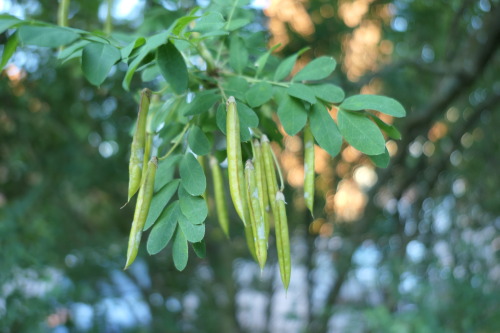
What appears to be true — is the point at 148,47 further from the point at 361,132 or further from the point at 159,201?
the point at 361,132

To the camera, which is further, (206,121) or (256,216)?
(206,121)

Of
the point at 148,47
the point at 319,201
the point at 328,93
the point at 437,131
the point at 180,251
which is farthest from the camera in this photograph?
the point at 319,201

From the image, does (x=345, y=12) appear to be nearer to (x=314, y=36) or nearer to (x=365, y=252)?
(x=314, y=36)

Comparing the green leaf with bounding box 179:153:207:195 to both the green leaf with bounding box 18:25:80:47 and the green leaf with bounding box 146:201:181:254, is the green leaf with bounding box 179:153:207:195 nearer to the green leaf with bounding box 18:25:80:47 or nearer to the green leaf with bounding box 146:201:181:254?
the green leaf with bounding box 146:201:181:254

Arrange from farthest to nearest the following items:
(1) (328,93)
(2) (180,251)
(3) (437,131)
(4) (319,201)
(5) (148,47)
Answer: (4) (319,201)
(3) (437,131)
(1) (328,93)
(2) (180,251)
(5) (148,47)

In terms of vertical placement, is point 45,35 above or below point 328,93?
above

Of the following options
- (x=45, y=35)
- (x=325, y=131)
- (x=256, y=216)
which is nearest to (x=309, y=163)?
(x=325, y=131)

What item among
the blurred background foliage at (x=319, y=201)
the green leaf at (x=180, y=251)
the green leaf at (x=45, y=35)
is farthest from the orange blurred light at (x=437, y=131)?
the green leaf at (x=45, y=35)
